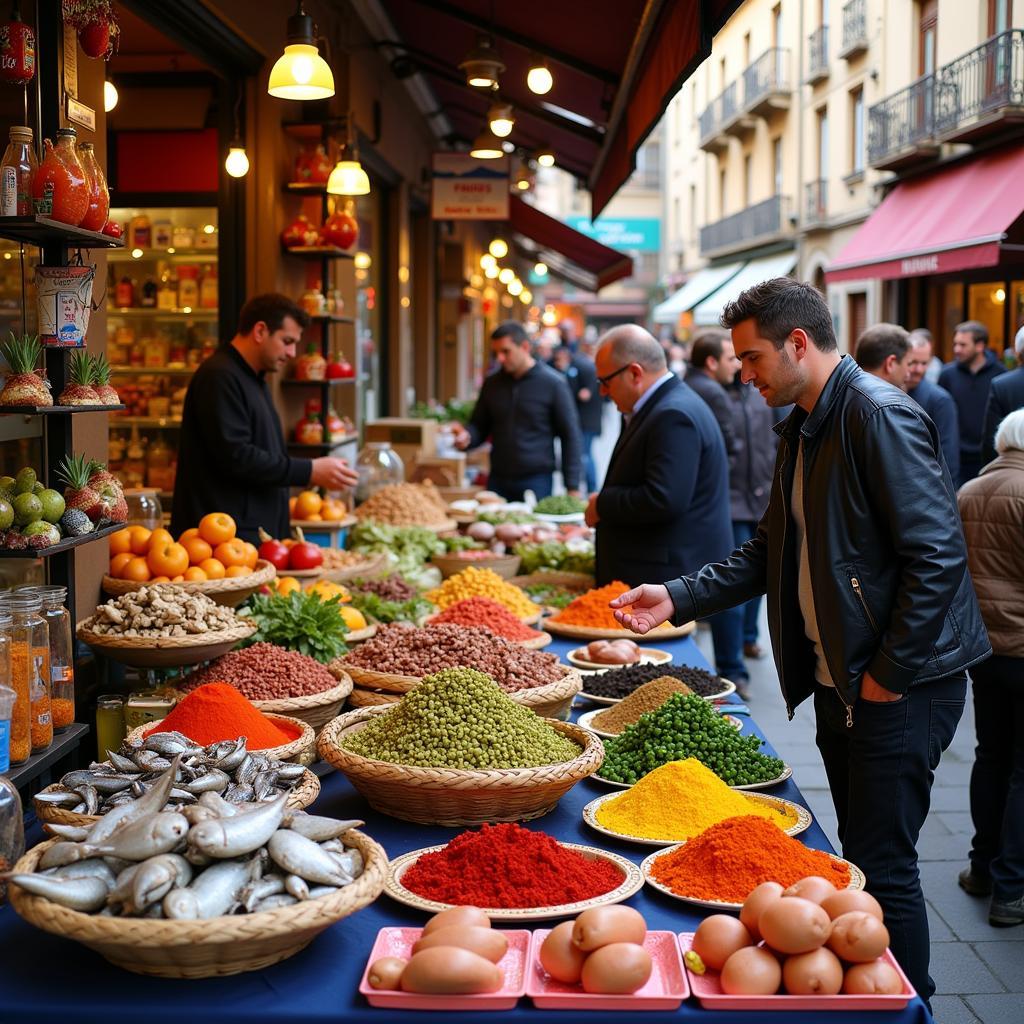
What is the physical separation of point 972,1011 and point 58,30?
13.0 feet

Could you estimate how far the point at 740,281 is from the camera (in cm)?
3559

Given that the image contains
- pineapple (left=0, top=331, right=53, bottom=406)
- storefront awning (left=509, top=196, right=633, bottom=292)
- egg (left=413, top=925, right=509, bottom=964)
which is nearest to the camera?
egg (left=413, top=925, right=509, bottom=964)

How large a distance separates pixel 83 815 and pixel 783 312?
1.97 metres

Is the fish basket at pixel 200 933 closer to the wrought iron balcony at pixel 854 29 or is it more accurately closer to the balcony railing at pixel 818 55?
the wrought iron balcony at pixel 854 29

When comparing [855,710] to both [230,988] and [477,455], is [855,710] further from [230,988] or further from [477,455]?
[477,455]

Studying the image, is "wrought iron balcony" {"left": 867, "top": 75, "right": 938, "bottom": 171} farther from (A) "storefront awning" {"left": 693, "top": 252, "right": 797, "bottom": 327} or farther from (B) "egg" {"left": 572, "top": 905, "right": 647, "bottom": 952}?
(B) "egg" {"left": 572, "top": 905, "right": 647, "bottom": 952}

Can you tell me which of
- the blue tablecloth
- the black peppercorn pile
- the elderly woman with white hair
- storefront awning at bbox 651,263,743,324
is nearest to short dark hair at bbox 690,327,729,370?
the elderly woman with white hair

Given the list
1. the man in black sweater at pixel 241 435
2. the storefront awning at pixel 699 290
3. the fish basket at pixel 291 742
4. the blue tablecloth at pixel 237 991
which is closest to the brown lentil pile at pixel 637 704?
the fish basket at pixel 291 742

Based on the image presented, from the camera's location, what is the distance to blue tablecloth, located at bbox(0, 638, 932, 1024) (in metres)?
2.15

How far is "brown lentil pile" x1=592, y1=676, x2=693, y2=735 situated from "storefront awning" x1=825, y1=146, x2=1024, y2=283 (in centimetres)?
1187

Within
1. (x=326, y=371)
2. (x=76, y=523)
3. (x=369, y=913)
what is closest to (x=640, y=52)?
(x=326, y=371)

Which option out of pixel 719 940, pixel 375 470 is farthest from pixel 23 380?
pixel 375 470

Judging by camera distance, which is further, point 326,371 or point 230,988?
point 326,371

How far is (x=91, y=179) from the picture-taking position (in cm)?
352
